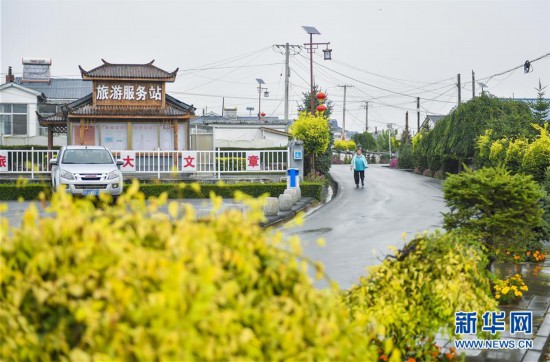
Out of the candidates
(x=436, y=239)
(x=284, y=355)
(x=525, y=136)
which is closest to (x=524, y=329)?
(x=436, y=239)

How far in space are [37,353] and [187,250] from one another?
0.78 meters

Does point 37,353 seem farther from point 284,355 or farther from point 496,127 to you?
point 496,127

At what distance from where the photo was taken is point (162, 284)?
2.67 m

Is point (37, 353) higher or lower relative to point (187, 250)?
lower

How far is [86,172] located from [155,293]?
19135mm

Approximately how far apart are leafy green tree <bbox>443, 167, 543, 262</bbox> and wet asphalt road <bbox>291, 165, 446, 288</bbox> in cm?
172

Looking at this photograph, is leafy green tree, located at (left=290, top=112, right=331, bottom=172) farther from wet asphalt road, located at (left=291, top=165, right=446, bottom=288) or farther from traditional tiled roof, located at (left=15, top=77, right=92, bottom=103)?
traditional tiled roof, located at (left=15, top=77, right=92, bottom=103)

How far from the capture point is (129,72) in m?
30.2

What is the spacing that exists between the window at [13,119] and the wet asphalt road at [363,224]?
2537 centimetres

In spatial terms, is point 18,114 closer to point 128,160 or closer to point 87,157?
point 128,160

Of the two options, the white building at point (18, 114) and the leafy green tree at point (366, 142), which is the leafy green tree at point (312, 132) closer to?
the white building at point (18, 114)

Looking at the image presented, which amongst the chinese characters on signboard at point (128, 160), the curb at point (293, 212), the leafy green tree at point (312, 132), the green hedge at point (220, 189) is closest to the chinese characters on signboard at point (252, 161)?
the green hedge at point (220, 189)

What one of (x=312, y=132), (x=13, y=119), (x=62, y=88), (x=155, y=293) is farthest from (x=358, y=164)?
(x=62, y=88)

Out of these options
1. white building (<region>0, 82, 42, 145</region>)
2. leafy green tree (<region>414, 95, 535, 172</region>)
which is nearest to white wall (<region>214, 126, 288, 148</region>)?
white building (<region>0, 82, 42, 145</region>)
